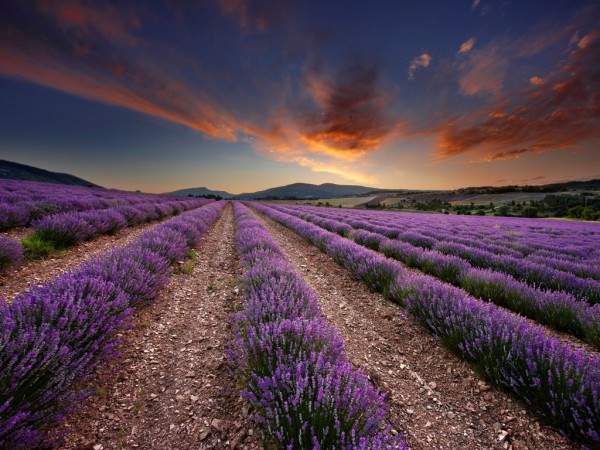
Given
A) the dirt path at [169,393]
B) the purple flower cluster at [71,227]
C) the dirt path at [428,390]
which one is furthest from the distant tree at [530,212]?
the purple flower cluster at [71,227]

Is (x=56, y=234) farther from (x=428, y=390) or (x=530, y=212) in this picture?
(x=530, y=212)

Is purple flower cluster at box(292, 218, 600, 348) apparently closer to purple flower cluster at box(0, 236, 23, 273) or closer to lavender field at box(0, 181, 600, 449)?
lavender field at box(0, 181, 600, 449)

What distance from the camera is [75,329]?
73.7 inches

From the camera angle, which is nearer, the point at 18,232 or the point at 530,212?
the point at 18,232

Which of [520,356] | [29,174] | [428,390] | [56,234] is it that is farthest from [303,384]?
[29,174]

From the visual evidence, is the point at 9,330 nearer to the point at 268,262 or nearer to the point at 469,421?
the point at 268,262

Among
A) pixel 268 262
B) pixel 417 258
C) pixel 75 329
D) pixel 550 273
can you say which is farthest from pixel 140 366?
pixel 550 273

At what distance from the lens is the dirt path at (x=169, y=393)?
1.65 metres

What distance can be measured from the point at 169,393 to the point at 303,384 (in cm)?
137

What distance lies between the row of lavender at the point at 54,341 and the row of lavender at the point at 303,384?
1.11m

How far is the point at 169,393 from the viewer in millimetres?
2055

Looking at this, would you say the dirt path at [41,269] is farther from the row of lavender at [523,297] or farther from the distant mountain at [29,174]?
the distant mountain at [29,174]

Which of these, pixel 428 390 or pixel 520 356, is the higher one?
pixel 520 356

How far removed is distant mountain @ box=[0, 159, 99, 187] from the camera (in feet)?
242
